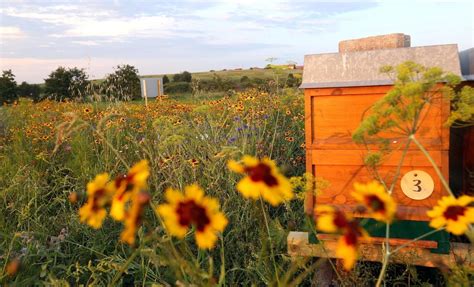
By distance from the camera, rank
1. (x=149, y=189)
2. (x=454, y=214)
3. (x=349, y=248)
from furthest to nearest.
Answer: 1. (x=149, y=189)
2. (x=454, y=214)
3. (x=349, y=248)

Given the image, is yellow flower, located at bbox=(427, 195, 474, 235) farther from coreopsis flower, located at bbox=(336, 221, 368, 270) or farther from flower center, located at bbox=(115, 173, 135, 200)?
flower center, located at bbox=(115, 173, 135, 200)

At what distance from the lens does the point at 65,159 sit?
4.77m

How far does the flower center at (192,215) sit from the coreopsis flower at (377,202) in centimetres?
38

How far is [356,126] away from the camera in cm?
247

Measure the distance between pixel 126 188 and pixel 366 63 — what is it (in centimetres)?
176

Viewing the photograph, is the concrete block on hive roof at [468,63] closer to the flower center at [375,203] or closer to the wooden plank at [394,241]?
the wooden plank at [394,241]

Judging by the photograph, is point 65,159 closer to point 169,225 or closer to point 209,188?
point 209,188

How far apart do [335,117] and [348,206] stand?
497 mm

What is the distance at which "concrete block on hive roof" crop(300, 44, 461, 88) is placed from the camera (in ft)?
7.68

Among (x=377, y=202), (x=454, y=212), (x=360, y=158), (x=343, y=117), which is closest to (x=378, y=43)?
(x=343, y=117)

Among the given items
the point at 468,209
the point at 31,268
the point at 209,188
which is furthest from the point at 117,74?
the point at 468,209

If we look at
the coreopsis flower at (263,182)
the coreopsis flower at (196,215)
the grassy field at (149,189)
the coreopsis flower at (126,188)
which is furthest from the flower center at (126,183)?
the grassy field at (149,189)

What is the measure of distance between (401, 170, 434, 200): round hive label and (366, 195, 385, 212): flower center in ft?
4.73

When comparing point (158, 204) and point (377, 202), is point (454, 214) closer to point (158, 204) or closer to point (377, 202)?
point (377, 202)
